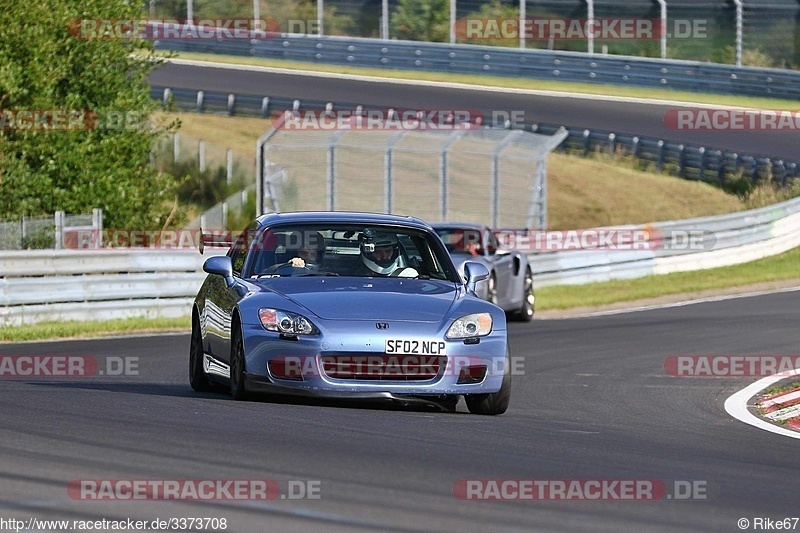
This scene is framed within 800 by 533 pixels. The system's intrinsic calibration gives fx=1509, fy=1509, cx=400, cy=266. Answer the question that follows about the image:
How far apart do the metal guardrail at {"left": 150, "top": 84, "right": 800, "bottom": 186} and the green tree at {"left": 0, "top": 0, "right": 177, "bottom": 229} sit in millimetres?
10650

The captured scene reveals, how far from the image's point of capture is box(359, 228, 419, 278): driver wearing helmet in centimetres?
1080

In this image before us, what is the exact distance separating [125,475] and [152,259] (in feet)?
43.7

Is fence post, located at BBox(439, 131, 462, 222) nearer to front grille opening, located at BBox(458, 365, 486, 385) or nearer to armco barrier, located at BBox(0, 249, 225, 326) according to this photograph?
armco barrier, located at BBox(0, 249, 225, 326)

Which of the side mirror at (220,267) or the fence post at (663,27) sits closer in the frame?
the side mirror at (220,267)

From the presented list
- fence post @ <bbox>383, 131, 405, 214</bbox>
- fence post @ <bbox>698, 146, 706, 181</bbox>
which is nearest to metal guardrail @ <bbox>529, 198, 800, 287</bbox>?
fence post @ <bbox>383, 131, 405, 214</bbox>

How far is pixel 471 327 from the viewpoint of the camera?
9.95 m

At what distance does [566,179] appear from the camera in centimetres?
3762

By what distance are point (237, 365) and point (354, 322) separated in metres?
0.98

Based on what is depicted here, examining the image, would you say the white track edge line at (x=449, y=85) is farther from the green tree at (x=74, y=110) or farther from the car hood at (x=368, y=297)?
the car hood at (x=368, y=297)

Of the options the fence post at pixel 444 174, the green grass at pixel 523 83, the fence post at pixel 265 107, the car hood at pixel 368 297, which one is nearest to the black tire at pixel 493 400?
the car hood at pixel 368 297

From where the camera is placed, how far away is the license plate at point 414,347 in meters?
9.65

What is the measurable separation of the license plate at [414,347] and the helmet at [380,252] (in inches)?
46.6

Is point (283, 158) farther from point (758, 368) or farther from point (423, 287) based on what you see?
point (423, 287)

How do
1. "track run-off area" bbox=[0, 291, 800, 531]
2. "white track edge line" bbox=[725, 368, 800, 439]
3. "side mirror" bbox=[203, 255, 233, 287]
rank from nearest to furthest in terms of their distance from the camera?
"track run-off area" bbox=[0, 291, 800, 531] → "white track edge line" bbox=[725, 368, 800, 439] → "side mirror" bbox=[203, 255, 233, 287]
